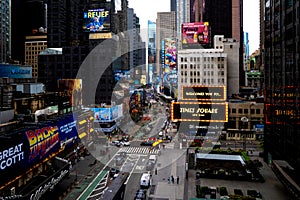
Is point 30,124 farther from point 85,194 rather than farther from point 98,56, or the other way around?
point 98,56

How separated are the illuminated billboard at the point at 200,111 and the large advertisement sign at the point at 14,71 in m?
24.6

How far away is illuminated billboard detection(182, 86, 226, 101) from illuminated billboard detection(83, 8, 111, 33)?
131 feet

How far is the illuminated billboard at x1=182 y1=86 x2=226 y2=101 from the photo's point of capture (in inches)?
1967

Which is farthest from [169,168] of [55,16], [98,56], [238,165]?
[55,16]

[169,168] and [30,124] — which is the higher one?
[30,124]

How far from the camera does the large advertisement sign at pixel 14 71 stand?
38.6 m

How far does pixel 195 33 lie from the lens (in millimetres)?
83875

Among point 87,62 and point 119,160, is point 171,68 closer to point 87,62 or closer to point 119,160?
point 87,62

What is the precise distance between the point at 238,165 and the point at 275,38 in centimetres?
1750

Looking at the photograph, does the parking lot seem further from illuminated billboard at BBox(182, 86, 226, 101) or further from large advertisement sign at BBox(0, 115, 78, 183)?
illuminated billboard at BBox(182, 86, 226, 101)

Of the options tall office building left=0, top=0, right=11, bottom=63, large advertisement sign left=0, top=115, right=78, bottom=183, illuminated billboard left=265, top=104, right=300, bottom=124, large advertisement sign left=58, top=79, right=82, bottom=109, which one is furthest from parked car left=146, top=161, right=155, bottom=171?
tall office building left=0, top=0, right=11, bottom=63

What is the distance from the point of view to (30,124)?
31.0 meters

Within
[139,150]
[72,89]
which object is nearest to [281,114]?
[139,150]

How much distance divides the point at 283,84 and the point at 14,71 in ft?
117
